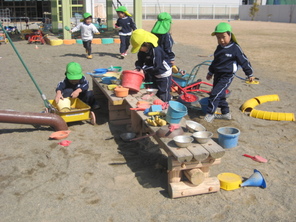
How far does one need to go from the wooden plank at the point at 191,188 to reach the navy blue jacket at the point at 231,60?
2.28m

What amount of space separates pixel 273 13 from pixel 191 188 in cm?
3719

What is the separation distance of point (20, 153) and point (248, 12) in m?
40.3

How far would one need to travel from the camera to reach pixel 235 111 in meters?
5.74

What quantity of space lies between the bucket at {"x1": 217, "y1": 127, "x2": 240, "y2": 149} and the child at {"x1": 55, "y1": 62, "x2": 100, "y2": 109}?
7.70ft

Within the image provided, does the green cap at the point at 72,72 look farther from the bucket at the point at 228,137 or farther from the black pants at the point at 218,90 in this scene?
the bucket at the point at 228,137

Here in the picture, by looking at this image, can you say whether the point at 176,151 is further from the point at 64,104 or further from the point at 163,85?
the point at 64,104

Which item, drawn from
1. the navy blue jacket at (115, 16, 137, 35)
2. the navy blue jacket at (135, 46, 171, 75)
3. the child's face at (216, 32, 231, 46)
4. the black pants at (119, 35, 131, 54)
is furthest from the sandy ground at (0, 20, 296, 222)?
the navy blue jacket at (115, 16, 137, 35)

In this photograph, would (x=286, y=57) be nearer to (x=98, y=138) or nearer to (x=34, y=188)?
(x=98, y=138)

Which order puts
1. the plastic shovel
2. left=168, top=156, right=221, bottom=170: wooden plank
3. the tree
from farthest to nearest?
the tree → the plastic shovel → left=168, top=156, right=221, bottom=170: wooden plank

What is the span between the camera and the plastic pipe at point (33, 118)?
4.40 m

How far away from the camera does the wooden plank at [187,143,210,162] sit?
296cm

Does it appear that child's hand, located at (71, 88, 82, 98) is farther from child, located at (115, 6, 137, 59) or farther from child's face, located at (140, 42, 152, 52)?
child, located at (115, 6, 137, 59)

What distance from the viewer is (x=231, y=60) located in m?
4.98

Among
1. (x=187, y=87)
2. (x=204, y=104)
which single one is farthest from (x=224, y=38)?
(x=187, y=87)
